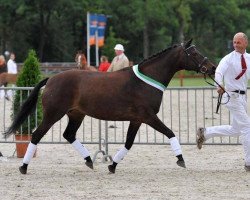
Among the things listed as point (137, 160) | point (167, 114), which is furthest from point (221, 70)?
point (167, 114)

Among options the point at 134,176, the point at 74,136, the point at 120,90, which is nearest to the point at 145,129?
the point at 74,136

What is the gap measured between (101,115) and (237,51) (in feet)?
6.62

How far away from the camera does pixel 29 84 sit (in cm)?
1348

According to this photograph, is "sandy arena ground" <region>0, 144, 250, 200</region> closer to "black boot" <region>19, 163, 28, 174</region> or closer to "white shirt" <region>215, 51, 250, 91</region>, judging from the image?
"black boot" <region>19, 163, 28, 174</region>

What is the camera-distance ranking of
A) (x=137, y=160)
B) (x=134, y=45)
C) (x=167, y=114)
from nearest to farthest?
(x=137, y=160), (x=167, y=114), (x=134, y=45)

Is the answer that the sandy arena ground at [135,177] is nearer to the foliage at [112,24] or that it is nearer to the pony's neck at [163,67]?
the pony's neck at [163,67]

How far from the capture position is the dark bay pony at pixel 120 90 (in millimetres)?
10906

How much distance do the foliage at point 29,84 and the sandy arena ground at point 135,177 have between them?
1.79ft

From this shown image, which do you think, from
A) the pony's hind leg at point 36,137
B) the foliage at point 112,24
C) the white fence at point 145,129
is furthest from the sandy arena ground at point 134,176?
the foliage at point 112,24

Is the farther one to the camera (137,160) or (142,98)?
(137,160)

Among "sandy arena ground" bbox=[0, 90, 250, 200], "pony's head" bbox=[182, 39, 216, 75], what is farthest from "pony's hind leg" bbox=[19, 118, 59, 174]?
"pony's head" bbox=[182, 39, 216, 75]

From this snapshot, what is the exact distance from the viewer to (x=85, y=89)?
11.1 meters

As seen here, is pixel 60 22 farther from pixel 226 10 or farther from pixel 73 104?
pixel 73 104

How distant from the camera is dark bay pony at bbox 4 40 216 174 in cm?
1091
